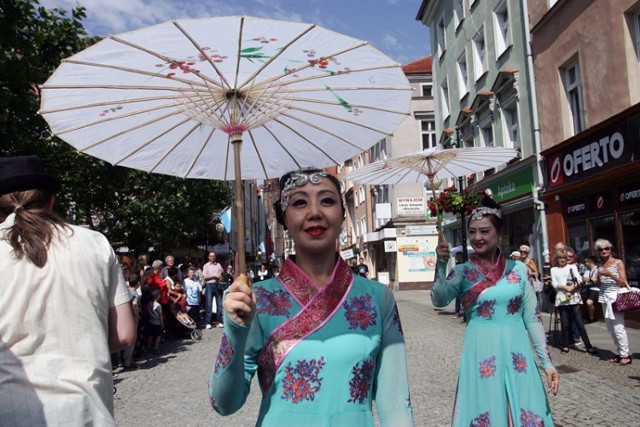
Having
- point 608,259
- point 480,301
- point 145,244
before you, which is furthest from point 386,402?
point 145,244

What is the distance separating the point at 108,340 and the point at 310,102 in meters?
1.63

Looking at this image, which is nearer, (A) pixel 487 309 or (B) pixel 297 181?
(B) pixel 297 181

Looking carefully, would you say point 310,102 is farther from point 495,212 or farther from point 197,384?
point 197,384

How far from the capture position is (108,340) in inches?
88.2

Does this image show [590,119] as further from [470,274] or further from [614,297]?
[470,274]

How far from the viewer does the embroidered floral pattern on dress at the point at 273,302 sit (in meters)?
2.07

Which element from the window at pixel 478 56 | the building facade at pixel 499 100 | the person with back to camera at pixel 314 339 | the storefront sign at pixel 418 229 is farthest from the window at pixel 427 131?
the person with back to camera at pixel 314 339

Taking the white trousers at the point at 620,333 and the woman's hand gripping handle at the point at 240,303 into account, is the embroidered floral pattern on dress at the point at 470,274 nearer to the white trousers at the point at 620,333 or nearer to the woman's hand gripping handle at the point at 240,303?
the woman's hand gripping handle at the point at 240,303

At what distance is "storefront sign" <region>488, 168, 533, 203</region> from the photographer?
54.1 feet

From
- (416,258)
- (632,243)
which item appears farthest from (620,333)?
(416,258)

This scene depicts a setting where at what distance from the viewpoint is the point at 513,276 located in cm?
399

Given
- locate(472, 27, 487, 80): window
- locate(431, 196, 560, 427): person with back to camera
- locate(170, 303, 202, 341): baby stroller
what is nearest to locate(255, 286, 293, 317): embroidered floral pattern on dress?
locate(431, 196, 560, 427): person with back to camera

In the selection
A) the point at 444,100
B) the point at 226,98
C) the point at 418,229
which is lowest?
the point at 226,98

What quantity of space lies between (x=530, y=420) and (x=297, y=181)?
224 cm
